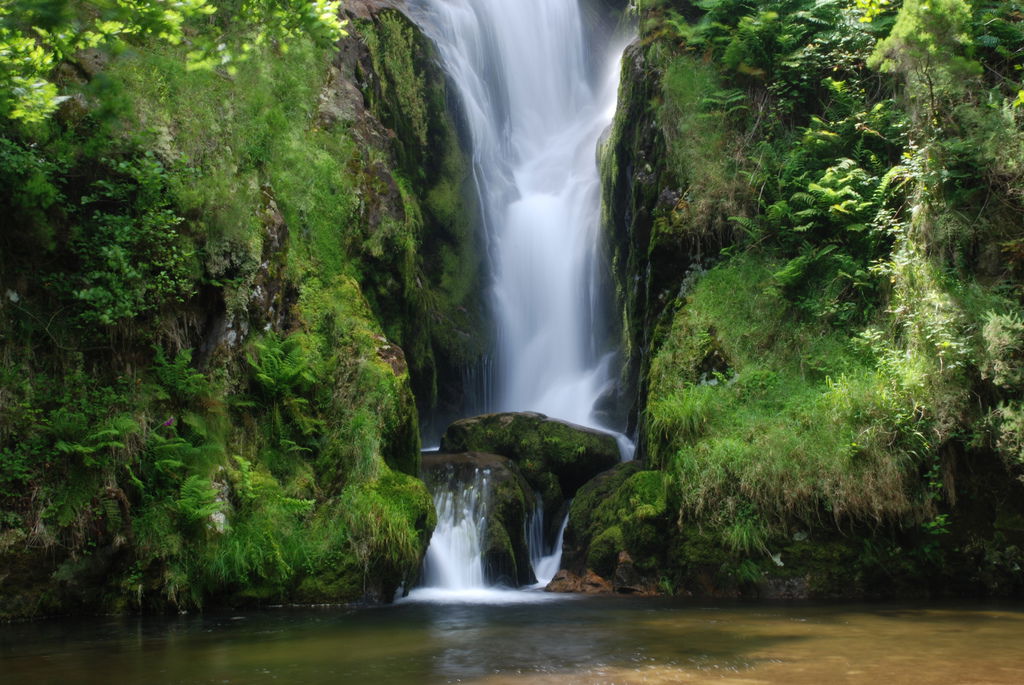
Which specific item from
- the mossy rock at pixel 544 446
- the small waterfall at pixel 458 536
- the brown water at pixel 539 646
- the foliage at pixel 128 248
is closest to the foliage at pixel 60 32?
the foliage at pixel 128 248

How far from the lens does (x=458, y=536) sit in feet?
34.5

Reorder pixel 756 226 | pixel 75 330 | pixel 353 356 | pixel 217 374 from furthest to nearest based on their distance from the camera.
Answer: pixel 756 226
pixel 353 356
pixel 217 374
pixel 75 330

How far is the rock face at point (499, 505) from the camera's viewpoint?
10.3 meters

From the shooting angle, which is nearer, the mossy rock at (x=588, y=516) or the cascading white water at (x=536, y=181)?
the mossy rock at (x=588, y=516)

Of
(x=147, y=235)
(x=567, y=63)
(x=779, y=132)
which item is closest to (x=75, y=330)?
(x=147, y=235)

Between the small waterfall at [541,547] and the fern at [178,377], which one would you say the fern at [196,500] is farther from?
the small waterfall at [541,547]

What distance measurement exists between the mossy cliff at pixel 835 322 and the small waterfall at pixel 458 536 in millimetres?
1404

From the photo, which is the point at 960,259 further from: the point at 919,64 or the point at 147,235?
the point at 147,235

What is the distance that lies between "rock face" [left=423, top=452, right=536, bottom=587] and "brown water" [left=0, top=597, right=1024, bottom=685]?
2.72 metres

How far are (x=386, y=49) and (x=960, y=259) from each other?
38.0 ft

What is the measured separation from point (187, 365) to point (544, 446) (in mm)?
5899

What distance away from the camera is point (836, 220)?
34.7ft

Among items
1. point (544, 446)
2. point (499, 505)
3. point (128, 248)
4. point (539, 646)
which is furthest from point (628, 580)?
point (128, 248)

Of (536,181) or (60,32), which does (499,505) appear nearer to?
(60,32)
